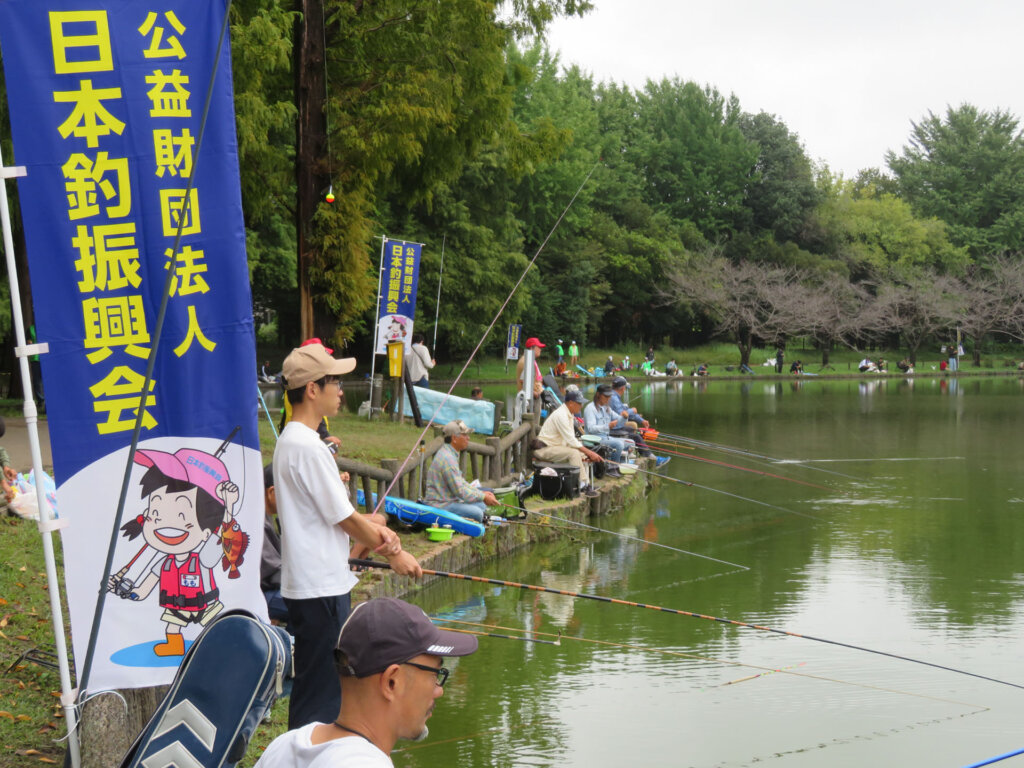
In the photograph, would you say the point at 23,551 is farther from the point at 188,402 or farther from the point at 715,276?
the point at 715,276

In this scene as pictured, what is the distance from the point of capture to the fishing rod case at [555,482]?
11.5 metres

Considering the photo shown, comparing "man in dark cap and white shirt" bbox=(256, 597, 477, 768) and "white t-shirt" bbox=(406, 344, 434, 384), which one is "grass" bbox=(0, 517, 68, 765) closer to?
"man in dark cap and white shirt" bbox=(256, 597, 477, 768)

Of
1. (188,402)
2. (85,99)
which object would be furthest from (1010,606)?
(85,99)

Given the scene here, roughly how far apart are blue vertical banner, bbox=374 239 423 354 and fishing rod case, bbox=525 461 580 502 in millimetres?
5518

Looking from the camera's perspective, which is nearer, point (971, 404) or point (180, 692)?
point (180, 692)

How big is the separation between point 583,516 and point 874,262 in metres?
45.0

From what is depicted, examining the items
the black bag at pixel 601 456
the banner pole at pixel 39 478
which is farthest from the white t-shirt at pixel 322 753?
the black bag at pixel 601 456

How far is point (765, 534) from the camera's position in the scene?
37.5 feet

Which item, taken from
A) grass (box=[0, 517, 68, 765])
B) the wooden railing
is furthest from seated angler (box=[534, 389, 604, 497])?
grass (box=[0, 517, 68, 765])

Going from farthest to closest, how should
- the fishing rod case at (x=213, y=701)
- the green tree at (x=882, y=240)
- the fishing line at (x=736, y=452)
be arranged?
the green tree at (x=882, y=240) → the fishing line at (x=736, y=452) → the fishing rod case at (x=213, y=701)

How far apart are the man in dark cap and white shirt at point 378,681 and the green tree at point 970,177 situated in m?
59.4

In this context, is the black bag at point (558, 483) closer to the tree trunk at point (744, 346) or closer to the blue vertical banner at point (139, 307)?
the blue vertical banner at point (139, 307)

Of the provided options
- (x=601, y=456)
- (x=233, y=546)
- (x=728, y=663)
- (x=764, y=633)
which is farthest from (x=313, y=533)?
(x=601, y=456)

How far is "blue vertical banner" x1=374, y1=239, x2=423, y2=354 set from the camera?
16641mm
